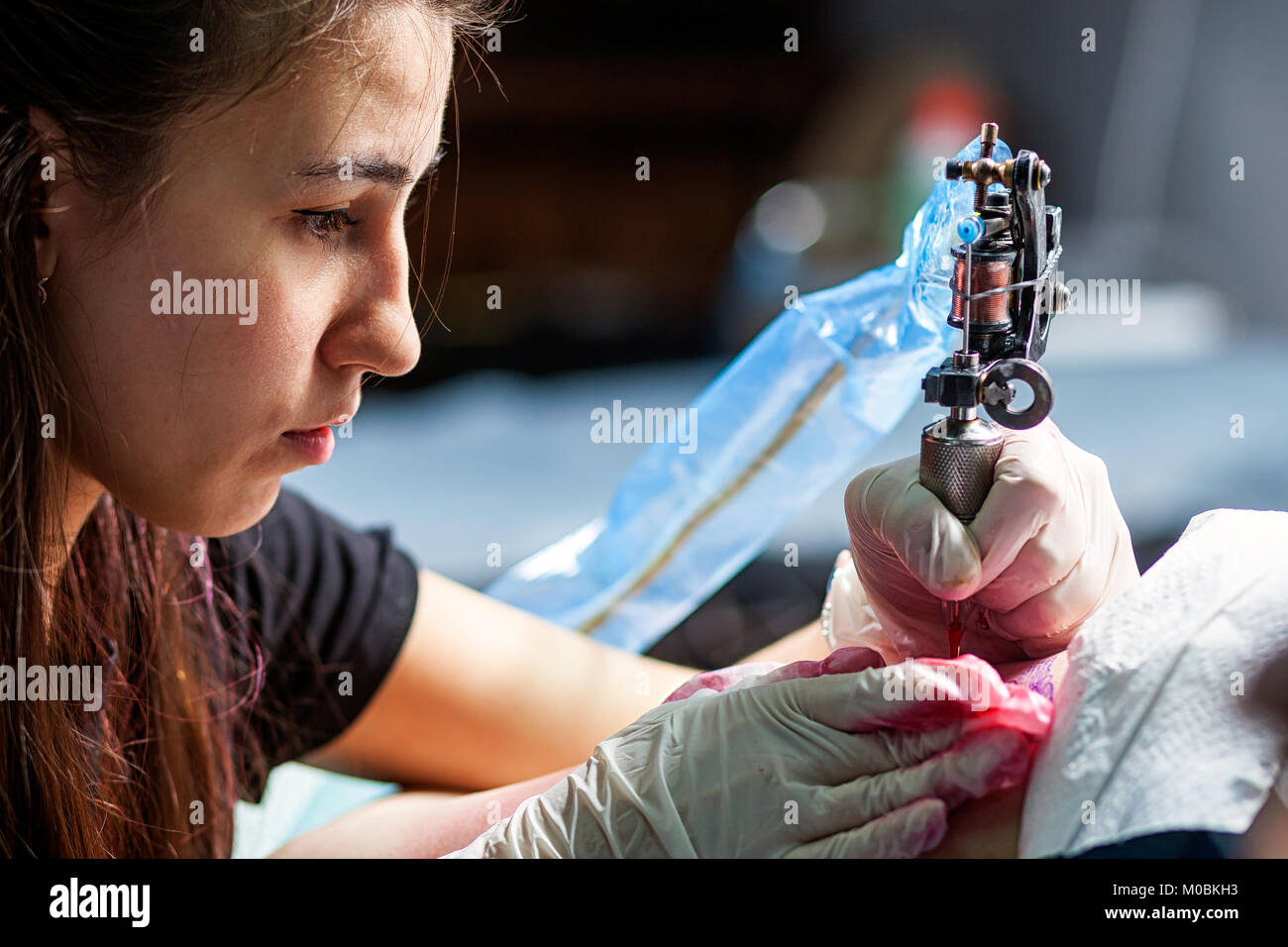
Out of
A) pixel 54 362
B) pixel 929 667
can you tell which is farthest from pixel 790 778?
pixel 54 362

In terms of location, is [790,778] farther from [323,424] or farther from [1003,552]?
[323,424]

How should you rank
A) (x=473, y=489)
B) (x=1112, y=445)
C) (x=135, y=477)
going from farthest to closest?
(x=473, y=489), (x=1112, y=445), (x=135, y=477)

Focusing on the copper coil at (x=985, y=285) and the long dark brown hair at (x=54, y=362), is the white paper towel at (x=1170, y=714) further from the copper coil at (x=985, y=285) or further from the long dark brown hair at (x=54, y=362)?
the long dark brown hair at (x=54, y=362)

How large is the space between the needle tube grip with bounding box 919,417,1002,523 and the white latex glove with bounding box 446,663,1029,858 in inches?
3.4

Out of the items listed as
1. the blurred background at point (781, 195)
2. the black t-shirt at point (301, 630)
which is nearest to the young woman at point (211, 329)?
the black t-shirt at point (301, 630)

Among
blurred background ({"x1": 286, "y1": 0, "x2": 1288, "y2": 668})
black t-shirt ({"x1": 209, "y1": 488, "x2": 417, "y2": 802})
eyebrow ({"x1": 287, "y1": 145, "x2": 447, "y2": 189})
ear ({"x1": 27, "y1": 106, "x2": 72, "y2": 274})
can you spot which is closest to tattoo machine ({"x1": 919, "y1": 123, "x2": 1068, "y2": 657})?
Result: eyebrow ({"x1": 287, "y1": 145, "x2": 447, "y2": 189})

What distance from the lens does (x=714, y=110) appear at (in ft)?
8.27

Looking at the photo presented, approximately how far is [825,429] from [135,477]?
55cm

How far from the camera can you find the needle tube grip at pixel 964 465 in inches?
22.3

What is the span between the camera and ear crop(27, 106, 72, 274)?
63 cm

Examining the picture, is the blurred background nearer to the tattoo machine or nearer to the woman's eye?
the woman's eye

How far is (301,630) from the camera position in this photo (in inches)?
41.0
